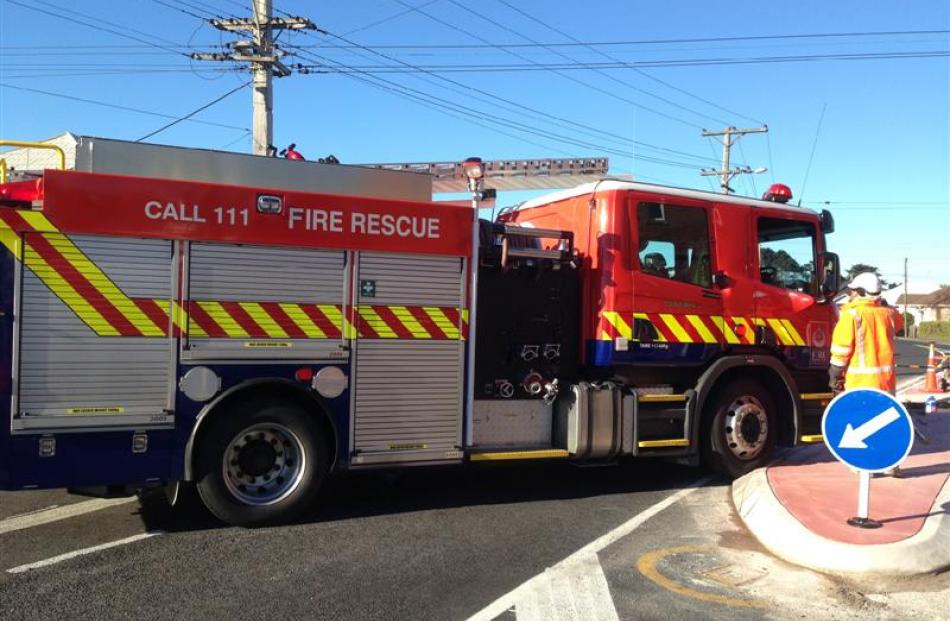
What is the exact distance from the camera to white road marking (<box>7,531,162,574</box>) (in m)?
4.81

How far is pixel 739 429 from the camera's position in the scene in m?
7.61

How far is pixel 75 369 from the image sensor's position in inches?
204

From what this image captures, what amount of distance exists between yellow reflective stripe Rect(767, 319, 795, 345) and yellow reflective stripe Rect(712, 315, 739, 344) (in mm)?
509

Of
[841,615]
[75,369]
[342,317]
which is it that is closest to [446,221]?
[342,317]

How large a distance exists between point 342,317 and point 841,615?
384 centimetres

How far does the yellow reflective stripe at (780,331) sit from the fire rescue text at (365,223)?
3.74 meters

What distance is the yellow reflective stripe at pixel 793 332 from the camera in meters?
7.92

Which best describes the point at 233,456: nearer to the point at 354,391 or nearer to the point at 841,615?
the point at 354,391

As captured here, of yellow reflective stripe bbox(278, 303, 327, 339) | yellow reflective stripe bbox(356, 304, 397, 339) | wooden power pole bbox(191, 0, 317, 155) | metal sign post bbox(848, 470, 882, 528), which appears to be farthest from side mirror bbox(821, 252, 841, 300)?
wooden power pole bbox(191, 0, 317, 155)

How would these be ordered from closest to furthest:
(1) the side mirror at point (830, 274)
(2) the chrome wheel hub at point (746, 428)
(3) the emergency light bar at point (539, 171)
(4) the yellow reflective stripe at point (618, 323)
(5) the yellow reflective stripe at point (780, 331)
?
(4) the yellow reflective stripe at point (618, 323), (2) the chrome wheel hub at point (746, 428), (5) the yellow reflective stripe at point (780, 331), (1) the side mirror at point (830, 274), (3) the emergency light bar at point (539, 171)

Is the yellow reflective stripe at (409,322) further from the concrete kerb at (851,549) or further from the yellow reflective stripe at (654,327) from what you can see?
the concrete kerb at (851,549)

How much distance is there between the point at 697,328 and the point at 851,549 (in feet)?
9.01

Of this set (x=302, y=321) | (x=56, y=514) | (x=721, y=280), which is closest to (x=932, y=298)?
(x=721, y=280)

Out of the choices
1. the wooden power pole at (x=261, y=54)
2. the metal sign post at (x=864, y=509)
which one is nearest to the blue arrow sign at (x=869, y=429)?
the metal sign post at (x=864, y=509)
